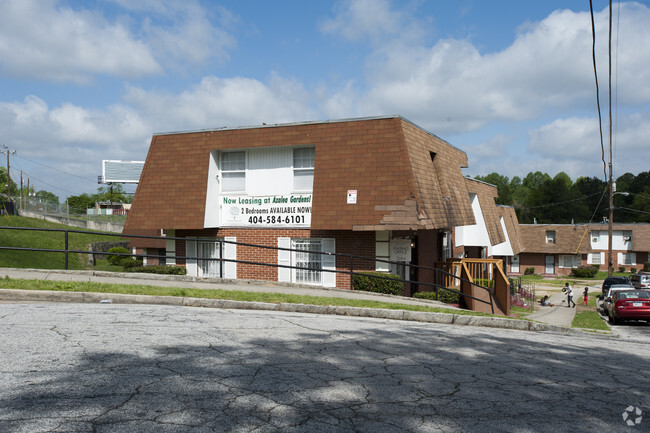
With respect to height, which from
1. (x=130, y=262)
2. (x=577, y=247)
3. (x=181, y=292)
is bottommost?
(x=130, y=262)

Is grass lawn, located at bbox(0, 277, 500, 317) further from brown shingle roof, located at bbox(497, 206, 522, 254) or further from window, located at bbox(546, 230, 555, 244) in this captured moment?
window, located at bbox(546, 230, 555, 244)

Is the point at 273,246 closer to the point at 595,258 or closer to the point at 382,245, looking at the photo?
the point at 382,245

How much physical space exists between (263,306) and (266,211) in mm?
9210

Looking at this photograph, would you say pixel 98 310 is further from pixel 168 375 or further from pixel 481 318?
pixel 481 318

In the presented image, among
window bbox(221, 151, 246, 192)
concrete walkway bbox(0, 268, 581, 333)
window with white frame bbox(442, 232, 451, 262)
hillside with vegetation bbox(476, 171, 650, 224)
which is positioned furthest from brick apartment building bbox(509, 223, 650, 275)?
Result: concrete walkway bbox(0, 268, 581, 333)

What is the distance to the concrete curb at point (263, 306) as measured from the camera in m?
10.5

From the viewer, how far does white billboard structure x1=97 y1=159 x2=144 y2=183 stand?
7912 centimetres

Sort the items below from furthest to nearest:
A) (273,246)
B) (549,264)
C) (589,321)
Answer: (549,264) → (589,321) → (273,246)

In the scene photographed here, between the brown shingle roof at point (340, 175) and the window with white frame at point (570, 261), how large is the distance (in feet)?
165

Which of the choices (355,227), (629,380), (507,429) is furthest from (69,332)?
(355,227)

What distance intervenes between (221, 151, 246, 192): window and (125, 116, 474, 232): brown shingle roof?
0.79 m

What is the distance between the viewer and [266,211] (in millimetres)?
20094

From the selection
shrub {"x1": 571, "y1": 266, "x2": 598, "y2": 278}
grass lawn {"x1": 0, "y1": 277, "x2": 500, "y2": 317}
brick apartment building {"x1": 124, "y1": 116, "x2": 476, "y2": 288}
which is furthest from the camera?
shrub {"x1": 571, "y1": 266, "x2": 598, "y2": 278}

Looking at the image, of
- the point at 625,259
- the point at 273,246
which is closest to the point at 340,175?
the point at 273,246
